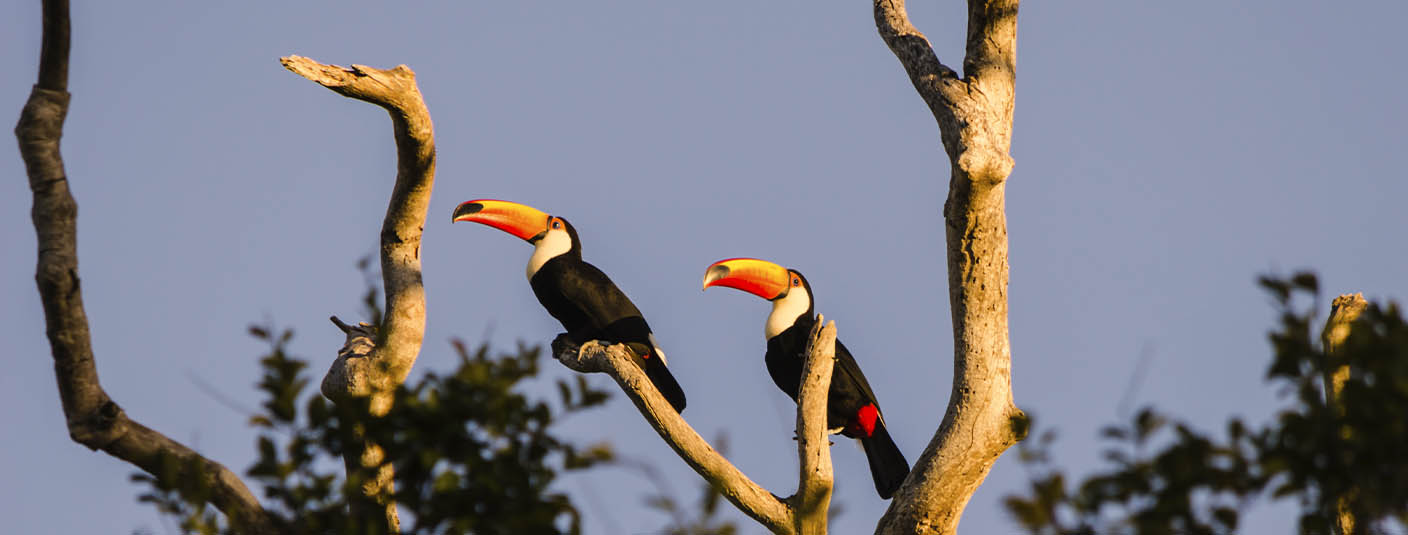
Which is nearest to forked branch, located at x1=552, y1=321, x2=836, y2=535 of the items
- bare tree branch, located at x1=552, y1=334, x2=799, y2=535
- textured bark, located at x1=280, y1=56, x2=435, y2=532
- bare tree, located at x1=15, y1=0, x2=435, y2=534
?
bare tree branch, located at x1=552, y1=334, x2=799, y2=535

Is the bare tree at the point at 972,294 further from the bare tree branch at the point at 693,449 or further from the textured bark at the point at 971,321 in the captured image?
the bare tree branch at the point at 693,449

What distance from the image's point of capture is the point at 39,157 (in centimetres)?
414

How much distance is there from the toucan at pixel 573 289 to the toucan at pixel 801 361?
0.66 m

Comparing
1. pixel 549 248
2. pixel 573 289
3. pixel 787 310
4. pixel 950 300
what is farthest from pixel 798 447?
pixel 549 248

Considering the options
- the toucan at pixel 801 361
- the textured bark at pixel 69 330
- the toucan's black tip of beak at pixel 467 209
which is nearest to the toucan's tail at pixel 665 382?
the toucan at pixel 801 361

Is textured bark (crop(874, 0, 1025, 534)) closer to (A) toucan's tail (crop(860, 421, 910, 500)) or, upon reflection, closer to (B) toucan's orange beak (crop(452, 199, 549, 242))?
(A) toucan's tail (crop(860, 421, 910, 500))

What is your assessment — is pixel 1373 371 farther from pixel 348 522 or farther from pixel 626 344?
pixel 626 344

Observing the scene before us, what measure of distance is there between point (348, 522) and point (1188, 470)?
2123 mm

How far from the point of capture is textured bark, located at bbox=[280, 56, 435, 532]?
553 cm

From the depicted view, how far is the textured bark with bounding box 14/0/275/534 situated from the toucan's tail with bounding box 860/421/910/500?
4.66 meters

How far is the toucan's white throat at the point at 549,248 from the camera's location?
30.4ft

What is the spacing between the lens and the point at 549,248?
9367 mm

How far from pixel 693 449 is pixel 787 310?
2.54m

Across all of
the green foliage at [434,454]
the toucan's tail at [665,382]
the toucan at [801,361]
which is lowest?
the green foliage at [434,454]
